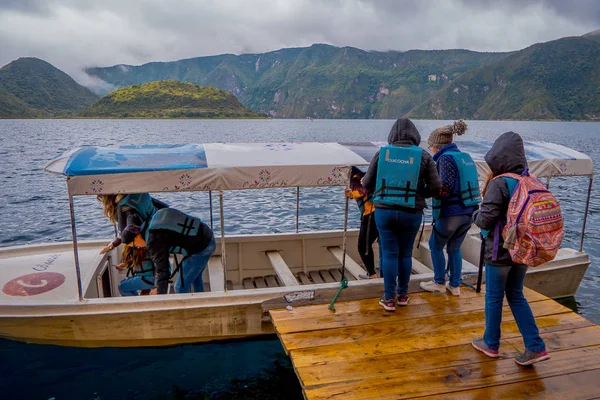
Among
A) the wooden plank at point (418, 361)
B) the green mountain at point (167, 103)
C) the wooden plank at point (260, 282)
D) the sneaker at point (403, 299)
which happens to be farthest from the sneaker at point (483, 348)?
the green mountain at point (167, 103)

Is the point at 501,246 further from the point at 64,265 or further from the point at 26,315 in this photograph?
the point at 64,265

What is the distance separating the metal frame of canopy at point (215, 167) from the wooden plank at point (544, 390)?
288 centimetres

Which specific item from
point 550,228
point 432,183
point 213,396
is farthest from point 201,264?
point 550,228

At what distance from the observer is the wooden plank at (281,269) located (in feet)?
21.1

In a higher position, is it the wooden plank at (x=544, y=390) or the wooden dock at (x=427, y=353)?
the wooden dock at (x=427, y=353)

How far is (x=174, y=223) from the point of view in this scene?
5199mm

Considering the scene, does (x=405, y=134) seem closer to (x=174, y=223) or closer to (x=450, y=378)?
(x=450, y=378)

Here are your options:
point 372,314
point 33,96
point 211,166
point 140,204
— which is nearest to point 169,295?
point 140,204

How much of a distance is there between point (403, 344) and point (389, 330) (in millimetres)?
308

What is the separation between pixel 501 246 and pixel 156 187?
3782 mm

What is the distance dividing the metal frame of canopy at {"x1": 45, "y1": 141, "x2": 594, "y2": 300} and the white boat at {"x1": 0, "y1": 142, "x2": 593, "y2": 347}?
0.04ft

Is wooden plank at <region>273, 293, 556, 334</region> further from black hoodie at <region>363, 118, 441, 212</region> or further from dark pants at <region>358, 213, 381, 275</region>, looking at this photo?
black hoodie at <region>363, 118, 441, 212</region>

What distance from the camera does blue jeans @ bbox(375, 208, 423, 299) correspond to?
474cm

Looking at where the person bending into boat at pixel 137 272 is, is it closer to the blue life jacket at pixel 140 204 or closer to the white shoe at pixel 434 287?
the blue life jacket at pixel 140 204
